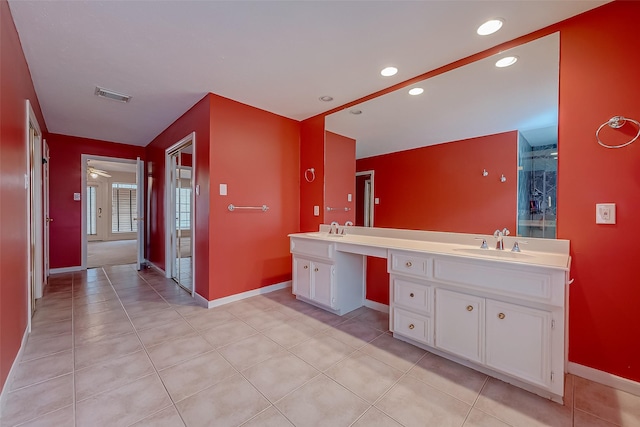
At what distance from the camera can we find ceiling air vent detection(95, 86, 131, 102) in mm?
2830

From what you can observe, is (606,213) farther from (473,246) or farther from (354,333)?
(354,333)

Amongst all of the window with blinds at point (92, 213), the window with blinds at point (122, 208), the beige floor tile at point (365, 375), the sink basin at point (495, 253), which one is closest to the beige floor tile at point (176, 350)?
the beige floor tile at point (365, 375)

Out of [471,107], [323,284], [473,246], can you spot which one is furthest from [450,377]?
[471,107]

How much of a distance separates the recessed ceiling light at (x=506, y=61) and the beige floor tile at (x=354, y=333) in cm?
236

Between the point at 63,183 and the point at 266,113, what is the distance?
399 cm

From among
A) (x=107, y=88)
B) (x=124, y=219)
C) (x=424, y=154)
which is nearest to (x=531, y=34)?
(x=424, y=154)

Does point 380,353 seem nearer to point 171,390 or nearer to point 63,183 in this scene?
point 171,390

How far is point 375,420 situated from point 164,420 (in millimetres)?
1080

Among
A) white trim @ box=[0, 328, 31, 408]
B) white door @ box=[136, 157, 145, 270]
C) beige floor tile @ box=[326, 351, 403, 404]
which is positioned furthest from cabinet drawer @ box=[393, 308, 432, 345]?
white door @ box=[136, 157, 145, 270]

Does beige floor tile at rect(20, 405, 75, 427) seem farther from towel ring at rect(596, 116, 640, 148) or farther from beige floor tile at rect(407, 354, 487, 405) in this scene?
towel ring at rect(596, 116, 640, 148)

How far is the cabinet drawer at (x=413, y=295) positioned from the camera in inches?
77.4

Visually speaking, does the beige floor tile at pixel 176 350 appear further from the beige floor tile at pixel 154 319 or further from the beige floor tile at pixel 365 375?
the beige floor tile at pixel 365 375

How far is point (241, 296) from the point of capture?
3.19 m

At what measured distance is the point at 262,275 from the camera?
3410 mm
